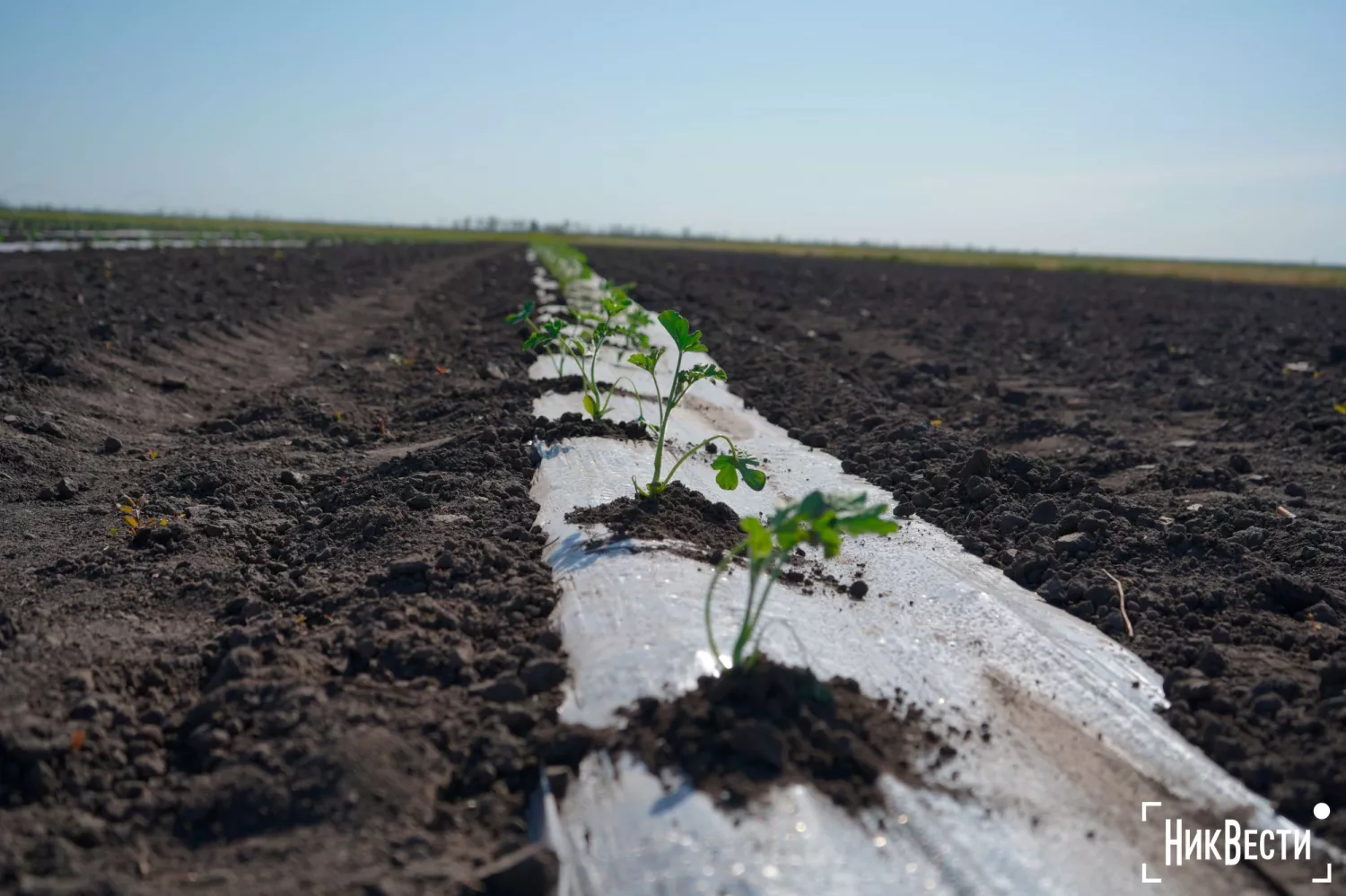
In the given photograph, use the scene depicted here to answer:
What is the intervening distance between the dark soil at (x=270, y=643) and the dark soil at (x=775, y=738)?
0.77ft

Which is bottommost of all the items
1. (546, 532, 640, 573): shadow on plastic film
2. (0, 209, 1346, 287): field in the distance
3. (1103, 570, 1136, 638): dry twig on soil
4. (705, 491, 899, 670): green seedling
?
(1103, 570, 1136, 638): dry twig on soil

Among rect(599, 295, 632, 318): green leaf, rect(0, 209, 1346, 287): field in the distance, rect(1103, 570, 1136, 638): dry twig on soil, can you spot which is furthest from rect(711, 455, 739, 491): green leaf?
rect(0, 209, 1346, 287): field in the distance

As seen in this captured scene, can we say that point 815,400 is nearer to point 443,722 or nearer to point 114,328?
point 443,722

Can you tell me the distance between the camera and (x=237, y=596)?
10.7 ft

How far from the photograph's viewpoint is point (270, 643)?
281 centimetres

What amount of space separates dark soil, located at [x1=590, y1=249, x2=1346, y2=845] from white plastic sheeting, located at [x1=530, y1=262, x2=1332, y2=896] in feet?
0.65

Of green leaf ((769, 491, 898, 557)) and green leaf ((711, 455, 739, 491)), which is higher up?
green leaf ((769, 491, 898, 557))

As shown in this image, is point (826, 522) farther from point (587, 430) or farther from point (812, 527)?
point (587, 430)

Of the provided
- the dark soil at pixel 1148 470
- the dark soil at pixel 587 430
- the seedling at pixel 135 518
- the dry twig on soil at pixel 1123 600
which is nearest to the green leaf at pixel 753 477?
the dark soil at pixel 1148 470

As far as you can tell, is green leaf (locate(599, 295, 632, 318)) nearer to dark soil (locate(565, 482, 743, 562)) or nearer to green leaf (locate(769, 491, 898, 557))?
dark soil (locate(565, 482, 743, 562))

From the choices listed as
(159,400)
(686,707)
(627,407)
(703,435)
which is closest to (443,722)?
(686,707)

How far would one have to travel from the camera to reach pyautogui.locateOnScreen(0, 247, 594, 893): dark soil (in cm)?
197

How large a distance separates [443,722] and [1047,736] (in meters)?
1.55

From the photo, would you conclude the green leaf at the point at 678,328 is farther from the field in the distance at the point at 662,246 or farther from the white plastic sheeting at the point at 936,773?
the field in the distance at the point at 662,246
